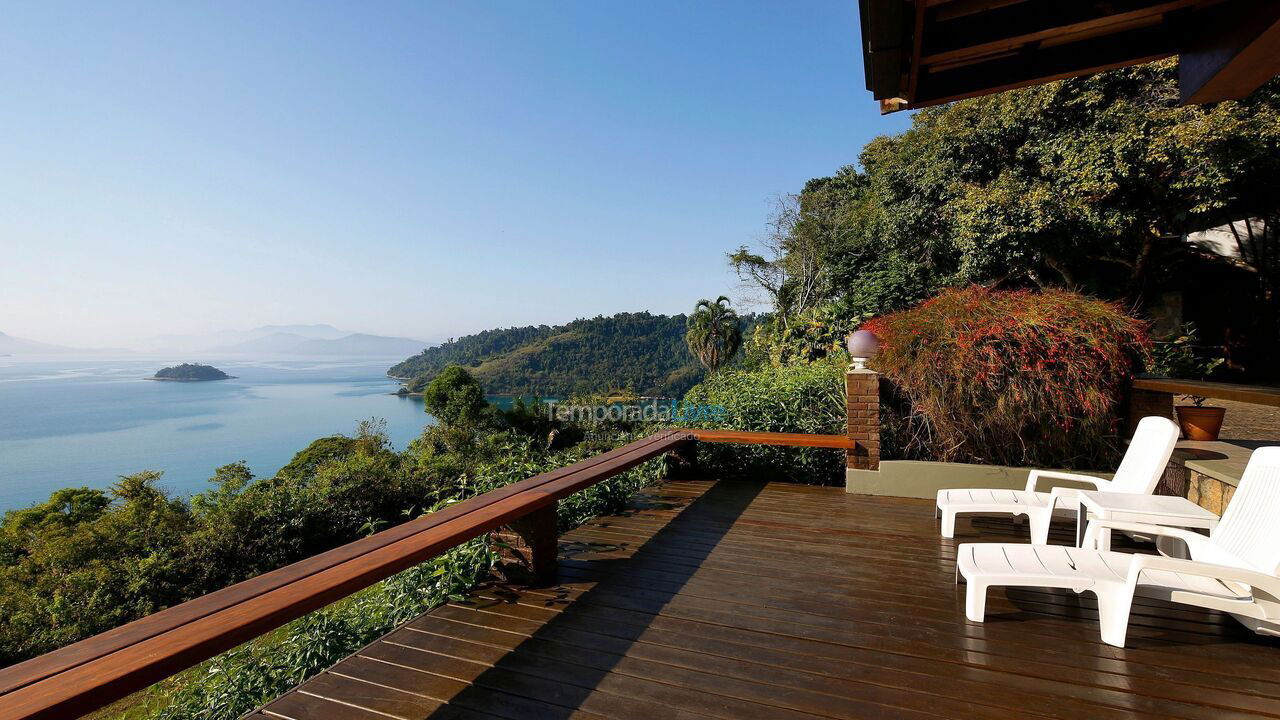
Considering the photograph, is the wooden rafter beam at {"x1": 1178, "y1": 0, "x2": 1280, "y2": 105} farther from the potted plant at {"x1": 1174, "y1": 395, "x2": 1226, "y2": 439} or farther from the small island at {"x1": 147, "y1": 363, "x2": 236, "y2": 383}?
the small island at {"x1": 147, "y1": 363, "x2": 236, "y2": 383}

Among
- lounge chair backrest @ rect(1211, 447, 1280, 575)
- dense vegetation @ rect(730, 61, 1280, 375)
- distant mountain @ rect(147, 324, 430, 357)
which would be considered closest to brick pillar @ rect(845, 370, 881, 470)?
lounge chair backrest @ rect(1211, 447, 1280, 575)

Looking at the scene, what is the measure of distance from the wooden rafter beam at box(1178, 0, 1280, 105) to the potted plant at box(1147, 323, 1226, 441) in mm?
3008

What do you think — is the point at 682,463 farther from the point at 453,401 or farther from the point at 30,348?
the point at 30,348

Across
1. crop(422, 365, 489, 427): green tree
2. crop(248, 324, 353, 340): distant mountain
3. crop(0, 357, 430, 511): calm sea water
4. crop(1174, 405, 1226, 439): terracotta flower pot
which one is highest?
crop(248, 324, 353, 340): distant mountain

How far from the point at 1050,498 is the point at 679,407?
3803mm

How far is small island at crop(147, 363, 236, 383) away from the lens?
116 ft

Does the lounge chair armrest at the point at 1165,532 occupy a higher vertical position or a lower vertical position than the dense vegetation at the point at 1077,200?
lower

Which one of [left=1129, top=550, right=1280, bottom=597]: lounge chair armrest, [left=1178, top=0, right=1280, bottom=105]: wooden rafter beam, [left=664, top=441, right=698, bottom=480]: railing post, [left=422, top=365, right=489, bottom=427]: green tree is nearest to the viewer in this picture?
[left=1178, top=0, right=1280, bottom=105]: wooden rafter beam

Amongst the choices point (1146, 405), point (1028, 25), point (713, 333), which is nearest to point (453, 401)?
point (713, 333)

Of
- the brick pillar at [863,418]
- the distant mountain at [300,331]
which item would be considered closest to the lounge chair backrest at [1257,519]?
the brick pillar at [863,418]

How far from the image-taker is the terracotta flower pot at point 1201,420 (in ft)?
14.0

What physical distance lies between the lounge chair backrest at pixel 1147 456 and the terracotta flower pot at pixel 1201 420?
153cm

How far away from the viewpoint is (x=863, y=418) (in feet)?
15.1

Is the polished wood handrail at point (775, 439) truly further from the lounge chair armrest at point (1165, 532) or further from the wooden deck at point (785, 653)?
the lounge chair armrest at point (1165, 532)
